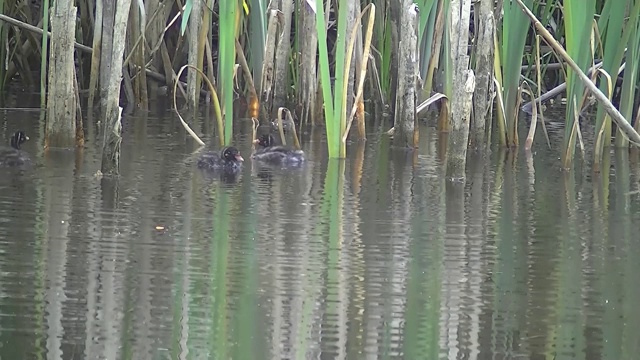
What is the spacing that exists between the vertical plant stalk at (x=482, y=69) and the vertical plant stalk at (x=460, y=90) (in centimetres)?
36

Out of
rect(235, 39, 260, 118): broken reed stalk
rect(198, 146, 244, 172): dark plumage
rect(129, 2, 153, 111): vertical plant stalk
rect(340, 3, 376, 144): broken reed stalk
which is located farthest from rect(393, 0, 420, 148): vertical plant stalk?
rect(129, 2, 153, 111): vertical plant stalk

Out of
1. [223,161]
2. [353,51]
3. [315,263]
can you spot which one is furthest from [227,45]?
[315,263]

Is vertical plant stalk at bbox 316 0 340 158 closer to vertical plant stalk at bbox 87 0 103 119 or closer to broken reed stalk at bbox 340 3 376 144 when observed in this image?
broken reed stalk at bbox 340 3 376 144

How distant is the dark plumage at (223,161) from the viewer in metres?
7.51

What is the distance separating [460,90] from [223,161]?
1462 millimetres

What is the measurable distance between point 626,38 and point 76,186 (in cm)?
330

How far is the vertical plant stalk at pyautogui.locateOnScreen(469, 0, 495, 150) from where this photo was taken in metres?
7.73

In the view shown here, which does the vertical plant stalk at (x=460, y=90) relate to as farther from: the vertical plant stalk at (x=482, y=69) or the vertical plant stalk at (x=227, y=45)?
the vertical plant stalk at (x=227, y=45)

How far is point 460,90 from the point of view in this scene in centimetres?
708

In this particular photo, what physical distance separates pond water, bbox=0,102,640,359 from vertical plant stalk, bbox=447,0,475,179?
177mm

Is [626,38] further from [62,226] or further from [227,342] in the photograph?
[227,342]

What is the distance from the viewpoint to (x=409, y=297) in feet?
14.8

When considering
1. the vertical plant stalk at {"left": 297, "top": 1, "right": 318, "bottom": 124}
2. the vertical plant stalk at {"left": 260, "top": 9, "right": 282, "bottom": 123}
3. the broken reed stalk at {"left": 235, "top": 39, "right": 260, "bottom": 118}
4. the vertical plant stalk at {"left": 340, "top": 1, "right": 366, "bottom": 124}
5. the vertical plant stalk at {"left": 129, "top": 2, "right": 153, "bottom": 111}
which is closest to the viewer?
the vertical plant stalk at {"left": 340, "top": 1, "right": 366, "bottom": 124}

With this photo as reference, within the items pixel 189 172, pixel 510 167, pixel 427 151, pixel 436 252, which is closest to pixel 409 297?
pixel 436 252
